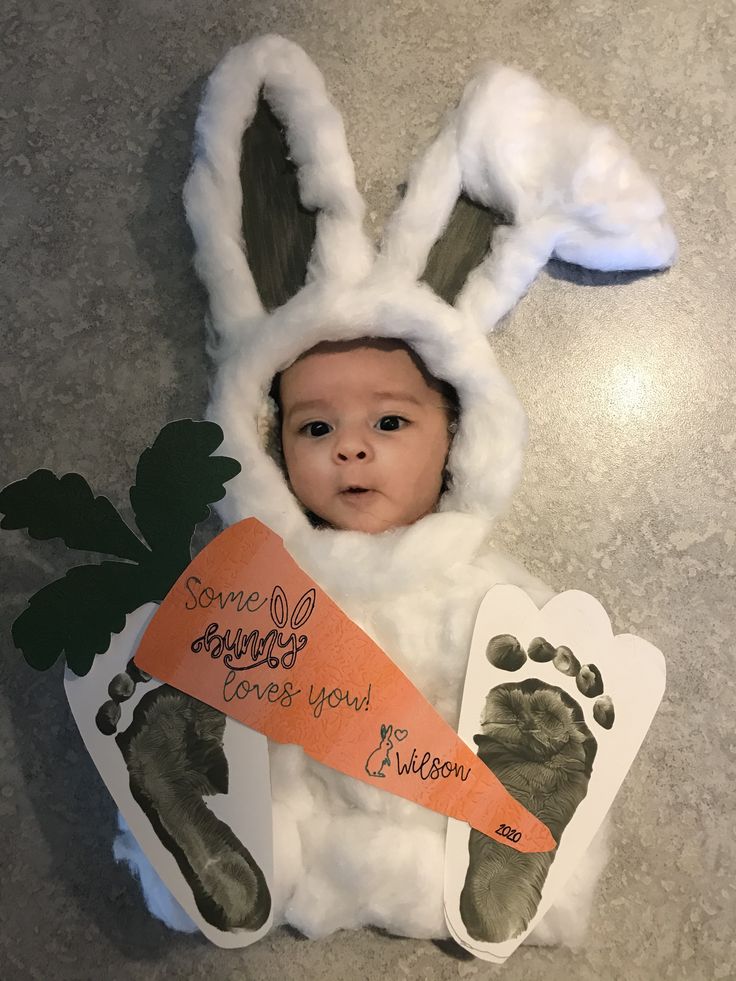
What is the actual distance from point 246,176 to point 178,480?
270 mm

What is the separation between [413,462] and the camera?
631 mm

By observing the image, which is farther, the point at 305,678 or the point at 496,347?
the point at 496,347

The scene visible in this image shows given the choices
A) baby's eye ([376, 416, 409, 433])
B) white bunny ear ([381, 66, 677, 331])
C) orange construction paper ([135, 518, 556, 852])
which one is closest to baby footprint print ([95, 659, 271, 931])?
orange construction paper ([135, 518, 556, 852])

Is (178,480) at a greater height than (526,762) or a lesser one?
greater

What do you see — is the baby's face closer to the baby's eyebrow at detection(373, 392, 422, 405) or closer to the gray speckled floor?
the baby's eyebrow at detection(373, 392, 422, 405)

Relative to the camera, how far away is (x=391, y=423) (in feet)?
2.09

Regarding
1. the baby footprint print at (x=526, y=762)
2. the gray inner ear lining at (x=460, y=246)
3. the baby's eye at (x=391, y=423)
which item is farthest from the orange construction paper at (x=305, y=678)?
the gray inner ear lining at (x=460, y=246)

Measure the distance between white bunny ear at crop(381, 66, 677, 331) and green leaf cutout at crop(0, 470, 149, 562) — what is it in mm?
300

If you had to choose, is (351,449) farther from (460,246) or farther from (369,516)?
(460,246)

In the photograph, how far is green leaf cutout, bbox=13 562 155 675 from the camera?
1.97ft

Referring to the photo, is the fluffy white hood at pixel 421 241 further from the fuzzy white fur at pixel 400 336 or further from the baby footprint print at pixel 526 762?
the baby footprint print at pixel 526 762

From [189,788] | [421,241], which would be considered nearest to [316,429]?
[421,241]

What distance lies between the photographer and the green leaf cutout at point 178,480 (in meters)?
0.60

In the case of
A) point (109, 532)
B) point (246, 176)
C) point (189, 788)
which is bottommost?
point (189, 788)
